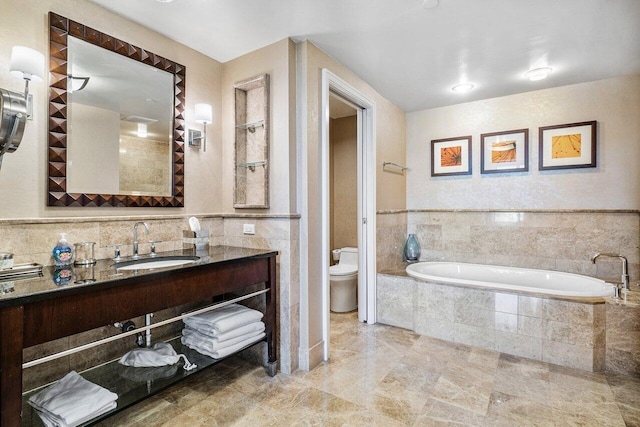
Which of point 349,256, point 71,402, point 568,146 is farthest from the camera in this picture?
point 349,256

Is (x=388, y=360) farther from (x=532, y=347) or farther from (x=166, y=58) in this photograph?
(x=166, y=58)

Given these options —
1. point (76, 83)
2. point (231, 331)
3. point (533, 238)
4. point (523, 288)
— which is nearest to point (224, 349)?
point (231, 331)

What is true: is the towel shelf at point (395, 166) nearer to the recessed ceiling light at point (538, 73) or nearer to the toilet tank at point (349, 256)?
the toilet tank at point (349, 256)

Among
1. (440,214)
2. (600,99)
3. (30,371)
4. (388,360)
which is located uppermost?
(600,99)

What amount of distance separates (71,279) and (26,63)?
38.7 inches

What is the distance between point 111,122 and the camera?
75.6 inches

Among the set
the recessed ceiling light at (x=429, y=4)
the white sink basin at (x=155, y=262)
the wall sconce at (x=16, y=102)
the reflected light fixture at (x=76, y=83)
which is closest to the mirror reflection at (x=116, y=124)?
the reflected light fixture at (x=76, y=83)

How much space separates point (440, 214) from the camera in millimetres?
3758

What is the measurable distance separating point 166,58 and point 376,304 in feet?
9.05

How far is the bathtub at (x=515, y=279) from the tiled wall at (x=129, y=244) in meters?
1.38

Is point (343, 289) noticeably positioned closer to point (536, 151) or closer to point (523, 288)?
point (523, 288)

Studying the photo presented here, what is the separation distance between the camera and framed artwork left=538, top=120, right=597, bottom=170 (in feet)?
9.80

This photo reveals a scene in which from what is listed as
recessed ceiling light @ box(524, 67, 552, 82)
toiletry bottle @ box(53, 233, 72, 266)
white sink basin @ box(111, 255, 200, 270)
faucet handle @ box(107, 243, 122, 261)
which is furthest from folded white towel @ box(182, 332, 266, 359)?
recessed ceiling light @ box(524, 67, 552, 82)

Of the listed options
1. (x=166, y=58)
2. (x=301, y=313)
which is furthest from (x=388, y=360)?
(x=166, y=58)
